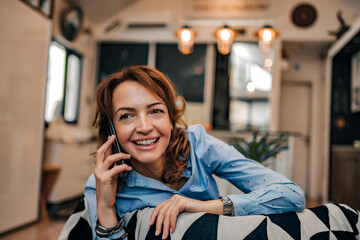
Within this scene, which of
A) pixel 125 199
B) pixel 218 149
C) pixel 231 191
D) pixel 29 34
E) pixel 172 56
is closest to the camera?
pixel 125 199

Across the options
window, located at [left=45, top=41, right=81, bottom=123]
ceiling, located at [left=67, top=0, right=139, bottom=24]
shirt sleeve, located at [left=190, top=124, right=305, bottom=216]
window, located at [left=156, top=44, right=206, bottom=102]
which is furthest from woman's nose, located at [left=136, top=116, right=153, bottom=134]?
ceiling, located at [left=67, top=0, right=139, bottom=24]

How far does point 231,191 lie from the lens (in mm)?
1748

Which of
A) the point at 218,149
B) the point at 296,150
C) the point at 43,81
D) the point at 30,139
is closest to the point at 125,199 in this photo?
the point at 218,149

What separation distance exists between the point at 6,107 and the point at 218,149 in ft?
8.13

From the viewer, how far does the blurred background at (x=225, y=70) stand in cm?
437

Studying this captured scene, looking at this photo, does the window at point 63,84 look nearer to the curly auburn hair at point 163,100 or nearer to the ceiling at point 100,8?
the ceiling at point 100,8

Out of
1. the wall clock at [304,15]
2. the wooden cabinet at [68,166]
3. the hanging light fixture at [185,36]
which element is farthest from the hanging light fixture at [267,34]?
the wooden cabinet at [68,166]

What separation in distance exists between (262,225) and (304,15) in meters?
5.67

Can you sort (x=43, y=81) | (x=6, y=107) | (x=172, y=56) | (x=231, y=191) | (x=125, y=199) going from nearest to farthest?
(x=125, y=199), (x=231, y=191), (x=6, y=107), (x=43, y=81), (x=172, y=56)

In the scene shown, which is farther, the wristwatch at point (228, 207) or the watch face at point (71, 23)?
the watch face at point (71, 23)

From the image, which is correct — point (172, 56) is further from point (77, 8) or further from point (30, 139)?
point (30, 139)

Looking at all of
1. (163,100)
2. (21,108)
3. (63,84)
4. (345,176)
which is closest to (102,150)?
(163,100)

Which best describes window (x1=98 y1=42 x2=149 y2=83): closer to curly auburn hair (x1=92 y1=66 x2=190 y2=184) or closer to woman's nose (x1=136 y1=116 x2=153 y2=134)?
curly auburn hair (x1=92 y1=66 x2=190 y2=184)

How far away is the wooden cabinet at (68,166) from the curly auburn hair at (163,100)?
322 centimetres
